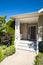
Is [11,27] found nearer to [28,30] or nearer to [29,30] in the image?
[28,30]

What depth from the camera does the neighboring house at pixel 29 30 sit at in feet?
42.1

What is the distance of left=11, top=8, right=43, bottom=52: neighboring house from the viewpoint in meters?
12.8

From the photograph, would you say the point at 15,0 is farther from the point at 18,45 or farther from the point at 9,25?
the point at 18,45

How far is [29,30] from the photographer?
2048cm

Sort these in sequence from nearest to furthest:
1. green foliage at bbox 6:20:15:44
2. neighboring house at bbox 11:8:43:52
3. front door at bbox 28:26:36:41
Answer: neighboring house at bbox 11:8:43:52 → green foliage at bbox 6:20:15:44 → front door at bbox 28:26:36:41

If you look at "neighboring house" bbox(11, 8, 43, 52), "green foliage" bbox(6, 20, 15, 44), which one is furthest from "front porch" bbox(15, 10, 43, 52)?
"green foliage" bbox(6, 20, 15, 44)

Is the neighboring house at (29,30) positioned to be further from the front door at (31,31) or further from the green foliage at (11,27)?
the green foliage at (11,27)

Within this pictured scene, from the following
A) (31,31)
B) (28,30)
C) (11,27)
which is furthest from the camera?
(31,31)

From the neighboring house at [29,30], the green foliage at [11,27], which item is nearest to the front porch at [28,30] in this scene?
the neighboring house at [29,30]

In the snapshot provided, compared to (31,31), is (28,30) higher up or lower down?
higher up

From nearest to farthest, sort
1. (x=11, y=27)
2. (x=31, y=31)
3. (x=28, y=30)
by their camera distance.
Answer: (x=11, y=27) < (x=28, y=30) < (x=31, y=31)

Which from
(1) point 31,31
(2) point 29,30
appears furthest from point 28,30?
(1) point 31,31

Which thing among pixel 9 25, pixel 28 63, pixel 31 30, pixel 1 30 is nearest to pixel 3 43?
pixel 1 30

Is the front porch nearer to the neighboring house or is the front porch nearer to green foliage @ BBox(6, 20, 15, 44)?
the neighboring house
